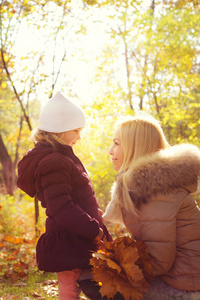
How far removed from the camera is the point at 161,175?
229cm

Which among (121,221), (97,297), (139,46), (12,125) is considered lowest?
(12,125)

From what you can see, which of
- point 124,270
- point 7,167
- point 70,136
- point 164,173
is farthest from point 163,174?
point 7,167

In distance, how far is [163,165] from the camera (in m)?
2.34

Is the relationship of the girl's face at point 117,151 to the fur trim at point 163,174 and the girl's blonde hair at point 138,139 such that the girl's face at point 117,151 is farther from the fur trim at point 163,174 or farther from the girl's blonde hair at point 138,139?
the fur trim at point 163,174

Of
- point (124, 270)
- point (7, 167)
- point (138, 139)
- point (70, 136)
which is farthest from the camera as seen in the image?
point (7, 167)

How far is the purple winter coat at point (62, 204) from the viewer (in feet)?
7.91

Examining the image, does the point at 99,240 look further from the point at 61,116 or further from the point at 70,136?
the point at 61,116

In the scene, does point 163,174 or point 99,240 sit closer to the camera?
point 163,174

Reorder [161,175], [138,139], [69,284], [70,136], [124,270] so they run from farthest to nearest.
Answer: [70,136], [69,284], [138,139], [161,175], [124,270]

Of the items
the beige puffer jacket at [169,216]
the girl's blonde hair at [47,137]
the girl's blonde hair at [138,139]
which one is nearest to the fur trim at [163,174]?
the beige puffer jacket at [169,216]

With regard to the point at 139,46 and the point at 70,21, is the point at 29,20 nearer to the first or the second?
the point at 70,21

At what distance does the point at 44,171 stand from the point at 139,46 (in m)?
5.51

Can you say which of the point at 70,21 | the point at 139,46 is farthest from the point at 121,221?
the point at 139,46

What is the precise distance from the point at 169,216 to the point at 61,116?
1219 millimetres
